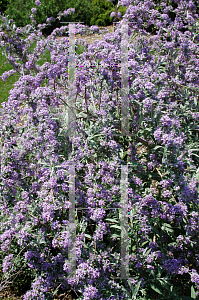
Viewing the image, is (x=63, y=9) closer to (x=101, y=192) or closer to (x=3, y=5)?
(x=3, y=5)

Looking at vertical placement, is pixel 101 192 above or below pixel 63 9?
below

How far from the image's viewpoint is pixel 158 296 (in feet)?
11.1

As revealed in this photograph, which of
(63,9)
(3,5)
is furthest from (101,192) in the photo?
(3,5)

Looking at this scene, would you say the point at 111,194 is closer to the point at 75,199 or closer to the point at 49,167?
the point at 75,199

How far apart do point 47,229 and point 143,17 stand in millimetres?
3189

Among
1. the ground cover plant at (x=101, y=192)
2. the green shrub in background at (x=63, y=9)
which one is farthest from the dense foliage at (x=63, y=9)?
the ground cover plant at (x=101, y=192)

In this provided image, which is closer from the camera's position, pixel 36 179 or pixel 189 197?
pixel 189 197

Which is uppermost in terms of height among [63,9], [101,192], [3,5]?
[3,5]

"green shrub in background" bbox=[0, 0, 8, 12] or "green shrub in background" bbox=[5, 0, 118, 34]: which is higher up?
"green shrub in background" bbox=[0, 0, 8, 12]

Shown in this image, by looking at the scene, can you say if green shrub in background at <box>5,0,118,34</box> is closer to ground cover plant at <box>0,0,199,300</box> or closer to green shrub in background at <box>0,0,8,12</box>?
green shrub in background at <box>0,0,8,12</box>

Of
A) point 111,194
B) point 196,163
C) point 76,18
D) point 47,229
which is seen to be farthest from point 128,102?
point 76,18

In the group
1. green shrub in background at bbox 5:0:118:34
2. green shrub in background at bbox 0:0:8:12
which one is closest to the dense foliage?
green shrub in background at bbox 5:0:118:34

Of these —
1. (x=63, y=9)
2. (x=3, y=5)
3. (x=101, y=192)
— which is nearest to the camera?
(x=101, y=192)

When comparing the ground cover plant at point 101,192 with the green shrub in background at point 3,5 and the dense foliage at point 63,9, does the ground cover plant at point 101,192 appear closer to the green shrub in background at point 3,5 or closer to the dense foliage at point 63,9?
the dense foliage at point 63,9
